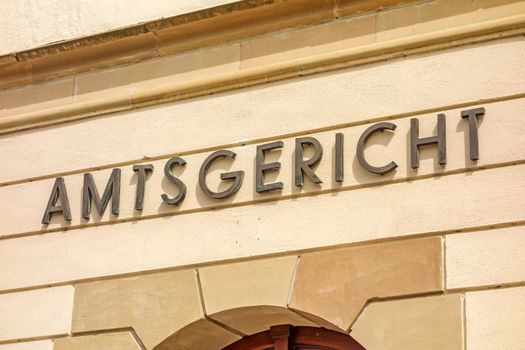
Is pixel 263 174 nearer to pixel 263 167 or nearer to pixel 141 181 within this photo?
pixel 263 167

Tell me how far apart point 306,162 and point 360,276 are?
38.3 inches

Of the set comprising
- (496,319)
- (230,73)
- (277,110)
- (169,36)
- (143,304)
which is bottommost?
(496,319)

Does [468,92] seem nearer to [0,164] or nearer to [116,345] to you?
[116,345]

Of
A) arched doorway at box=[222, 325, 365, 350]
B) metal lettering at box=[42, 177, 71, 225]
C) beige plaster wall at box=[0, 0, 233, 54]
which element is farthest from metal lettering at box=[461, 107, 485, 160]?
metal lettering at box=[42, 177, 71, 225]

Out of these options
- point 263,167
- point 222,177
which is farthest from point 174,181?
point 263,167

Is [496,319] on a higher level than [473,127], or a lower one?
lower

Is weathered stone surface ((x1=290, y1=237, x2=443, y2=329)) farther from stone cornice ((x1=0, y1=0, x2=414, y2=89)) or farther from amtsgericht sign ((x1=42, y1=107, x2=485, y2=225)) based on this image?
stone cornice ((x1=0, y1=0, x2=414, y2=89))

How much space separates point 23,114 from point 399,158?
11.2 feet

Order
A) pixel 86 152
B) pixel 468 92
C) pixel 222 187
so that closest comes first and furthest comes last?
pixel 468 92 < pixel 222 187 < pixel 86 152

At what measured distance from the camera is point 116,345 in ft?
31.7

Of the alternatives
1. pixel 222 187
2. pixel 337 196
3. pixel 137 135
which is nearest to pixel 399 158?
pixel 337 196

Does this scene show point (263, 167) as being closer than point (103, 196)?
Yes

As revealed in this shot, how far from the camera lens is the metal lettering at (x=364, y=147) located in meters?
9.11

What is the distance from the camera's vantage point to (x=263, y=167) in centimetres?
955
